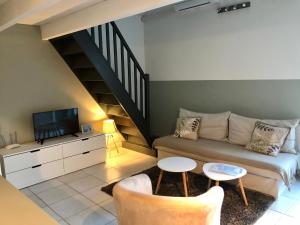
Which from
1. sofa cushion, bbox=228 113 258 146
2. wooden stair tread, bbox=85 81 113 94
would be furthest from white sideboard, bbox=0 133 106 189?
sofa cushion, bbox=228 113 258 146

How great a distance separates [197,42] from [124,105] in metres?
1.58

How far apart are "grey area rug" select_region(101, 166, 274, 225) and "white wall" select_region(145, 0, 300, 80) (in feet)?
5.17

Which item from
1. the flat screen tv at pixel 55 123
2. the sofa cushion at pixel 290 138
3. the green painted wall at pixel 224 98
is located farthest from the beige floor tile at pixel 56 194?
the sofa cushion at pixel 290 138

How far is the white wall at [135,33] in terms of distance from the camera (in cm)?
450

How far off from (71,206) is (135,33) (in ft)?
10.8

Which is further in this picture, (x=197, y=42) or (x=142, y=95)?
(x=142, y=95)

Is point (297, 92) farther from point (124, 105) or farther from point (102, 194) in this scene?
Answer: point (102, 194)

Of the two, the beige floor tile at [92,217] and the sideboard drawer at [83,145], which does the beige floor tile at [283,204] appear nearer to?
the beige floor tile at [92,217]

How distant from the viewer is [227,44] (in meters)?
3.60

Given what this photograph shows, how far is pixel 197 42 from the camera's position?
393 cm

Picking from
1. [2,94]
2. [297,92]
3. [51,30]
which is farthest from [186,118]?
[2,94]

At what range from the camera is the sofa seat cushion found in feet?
8.74

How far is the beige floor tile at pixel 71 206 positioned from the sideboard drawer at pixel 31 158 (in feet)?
2.60

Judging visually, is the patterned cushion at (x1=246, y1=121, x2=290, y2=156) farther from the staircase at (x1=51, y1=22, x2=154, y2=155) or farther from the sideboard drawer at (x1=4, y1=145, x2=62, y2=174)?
the sideboard drawer at (x1=4, y1=145, x2=62, y2=174)
